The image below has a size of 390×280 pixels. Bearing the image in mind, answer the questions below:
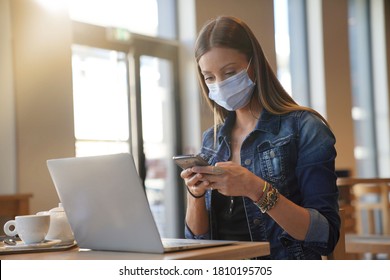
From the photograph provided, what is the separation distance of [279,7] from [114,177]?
4.69 metres

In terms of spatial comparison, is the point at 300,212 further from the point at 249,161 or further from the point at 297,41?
the point at 297,41

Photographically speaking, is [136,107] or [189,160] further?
[136,107]

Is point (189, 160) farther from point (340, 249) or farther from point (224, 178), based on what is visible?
point (340, 249)

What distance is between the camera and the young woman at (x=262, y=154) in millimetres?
1373

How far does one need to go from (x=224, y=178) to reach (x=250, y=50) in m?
0.43

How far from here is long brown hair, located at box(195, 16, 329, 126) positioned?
1.46m

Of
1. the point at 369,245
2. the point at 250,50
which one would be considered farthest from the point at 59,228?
the point at 369,245

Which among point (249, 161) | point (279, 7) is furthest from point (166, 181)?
point (249, 161)

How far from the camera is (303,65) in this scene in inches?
237

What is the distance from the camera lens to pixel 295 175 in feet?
4.74

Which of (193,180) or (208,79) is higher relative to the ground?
(208,79)

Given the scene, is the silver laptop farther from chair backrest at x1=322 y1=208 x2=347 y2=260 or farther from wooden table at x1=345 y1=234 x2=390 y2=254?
wooden table at x1=345 y1=234 x2=390 y2=254

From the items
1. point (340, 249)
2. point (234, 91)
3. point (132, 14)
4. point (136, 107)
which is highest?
point (132, 14)

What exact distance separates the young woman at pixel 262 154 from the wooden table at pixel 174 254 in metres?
0.20
